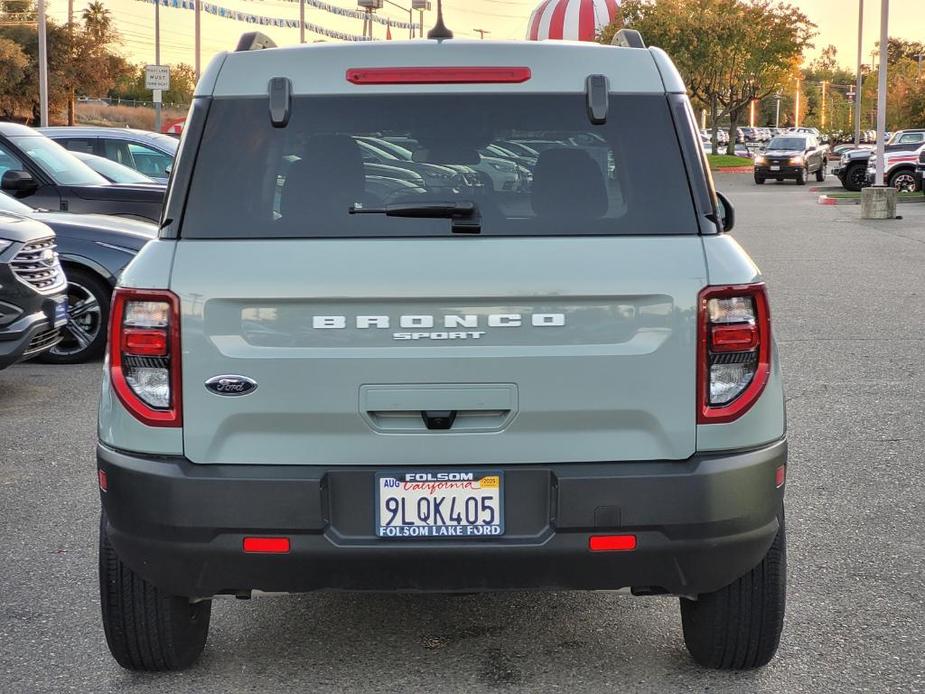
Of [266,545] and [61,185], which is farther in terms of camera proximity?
[61,185]

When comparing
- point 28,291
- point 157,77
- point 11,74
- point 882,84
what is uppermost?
point 11,74

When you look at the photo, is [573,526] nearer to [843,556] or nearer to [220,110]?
[220,110]

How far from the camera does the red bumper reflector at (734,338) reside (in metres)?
3.53

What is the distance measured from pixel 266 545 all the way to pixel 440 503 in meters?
0.47

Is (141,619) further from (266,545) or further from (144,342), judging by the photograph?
(144,342)

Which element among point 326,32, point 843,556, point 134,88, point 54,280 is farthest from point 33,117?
point 843,556

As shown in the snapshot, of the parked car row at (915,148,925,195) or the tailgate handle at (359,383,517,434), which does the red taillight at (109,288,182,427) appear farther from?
the parked car row at (915,148,925,195)

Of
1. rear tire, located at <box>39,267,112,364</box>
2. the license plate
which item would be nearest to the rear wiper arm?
the license plate

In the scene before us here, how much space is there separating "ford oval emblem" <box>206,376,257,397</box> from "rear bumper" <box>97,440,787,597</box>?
7.9 inches

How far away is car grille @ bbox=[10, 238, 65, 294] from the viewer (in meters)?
8.59

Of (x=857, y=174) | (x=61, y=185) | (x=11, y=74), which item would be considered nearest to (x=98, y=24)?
(x=11, y=74)

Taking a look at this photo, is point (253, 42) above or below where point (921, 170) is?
above

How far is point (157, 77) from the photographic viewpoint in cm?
3866

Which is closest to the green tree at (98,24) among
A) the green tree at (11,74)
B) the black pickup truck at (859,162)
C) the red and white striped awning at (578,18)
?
the green tree at (11,74)
